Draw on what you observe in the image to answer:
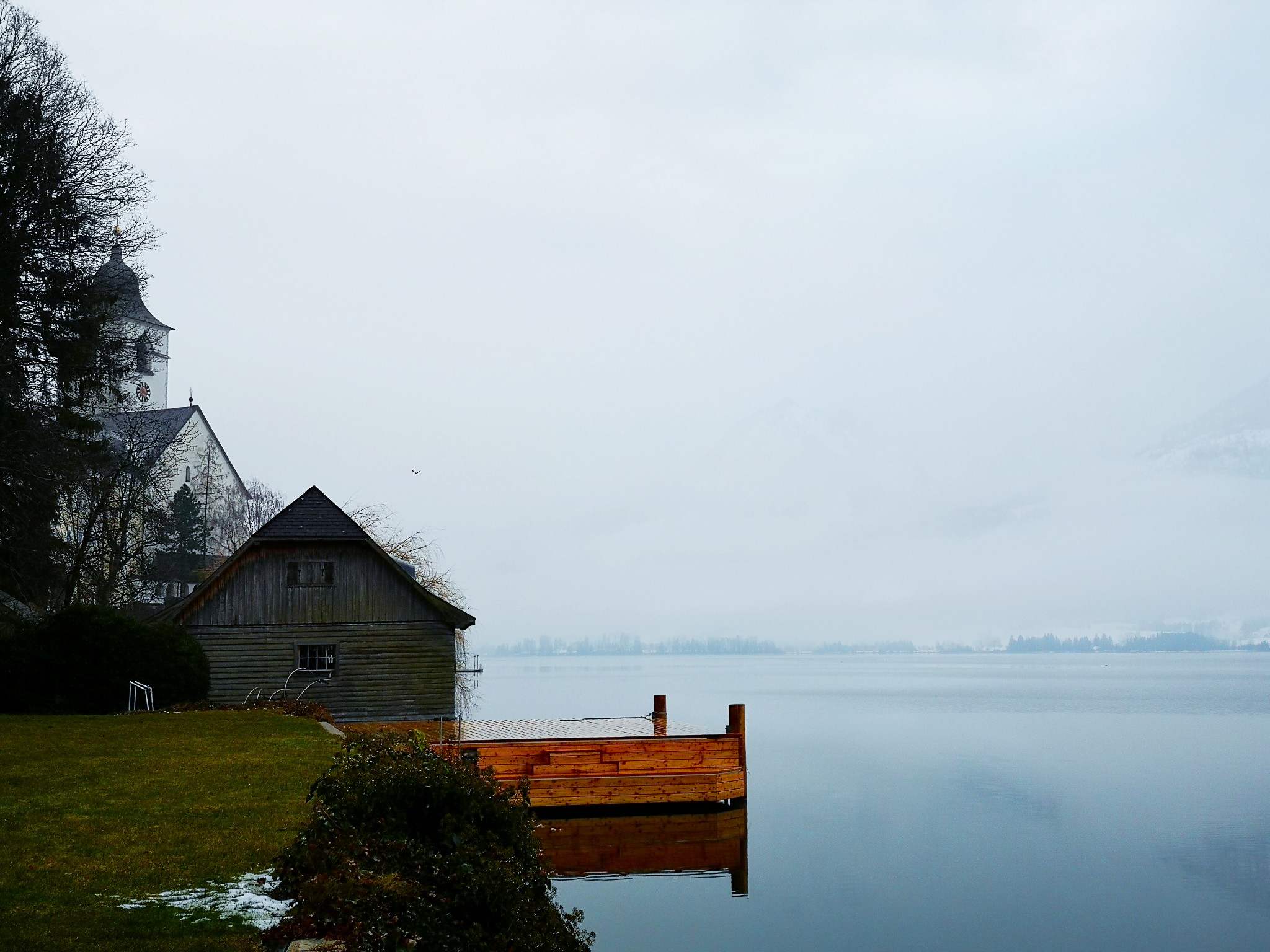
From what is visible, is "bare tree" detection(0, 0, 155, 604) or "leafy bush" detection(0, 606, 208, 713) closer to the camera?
"bare tree" detection(0, 0, 155, 604)

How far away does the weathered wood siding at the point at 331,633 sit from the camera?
29.1 meters

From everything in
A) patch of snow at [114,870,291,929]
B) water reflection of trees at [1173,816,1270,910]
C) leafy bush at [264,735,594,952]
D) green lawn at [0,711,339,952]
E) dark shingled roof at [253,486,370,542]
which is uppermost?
dark shingled roof at [253,486,370,542]

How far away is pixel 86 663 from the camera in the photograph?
87.9 feet

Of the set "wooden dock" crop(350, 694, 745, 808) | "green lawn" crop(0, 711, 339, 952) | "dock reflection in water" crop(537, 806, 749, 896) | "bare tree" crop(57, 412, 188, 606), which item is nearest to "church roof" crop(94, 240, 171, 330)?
"bare tree" crop(57, 412, 188, 606)

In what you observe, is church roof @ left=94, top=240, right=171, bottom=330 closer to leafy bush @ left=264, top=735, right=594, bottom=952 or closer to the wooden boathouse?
the wooden boathouse

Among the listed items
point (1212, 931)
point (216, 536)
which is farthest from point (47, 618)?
point (216, 536)

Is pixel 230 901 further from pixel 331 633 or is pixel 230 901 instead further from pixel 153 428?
pixel 153 428

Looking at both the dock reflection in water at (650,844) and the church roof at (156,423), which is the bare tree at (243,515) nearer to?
the church roof at (156,423)

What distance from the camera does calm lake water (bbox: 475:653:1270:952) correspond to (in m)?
17.3

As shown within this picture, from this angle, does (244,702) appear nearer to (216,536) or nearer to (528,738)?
(528,738)

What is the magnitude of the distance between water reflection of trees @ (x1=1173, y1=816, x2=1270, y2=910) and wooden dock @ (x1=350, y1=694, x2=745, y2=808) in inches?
355

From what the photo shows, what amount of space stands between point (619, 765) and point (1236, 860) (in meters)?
12.8

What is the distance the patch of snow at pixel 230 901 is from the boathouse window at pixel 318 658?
66.0ft

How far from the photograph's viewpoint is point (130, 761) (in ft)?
55.6
